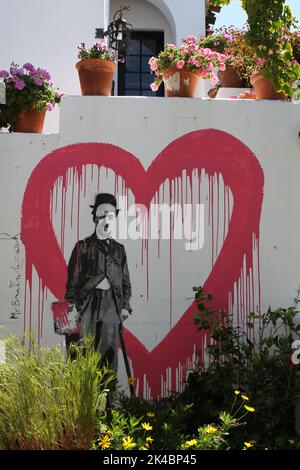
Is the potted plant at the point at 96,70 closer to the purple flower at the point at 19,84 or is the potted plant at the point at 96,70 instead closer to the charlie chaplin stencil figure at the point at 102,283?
the purple flower at the point at 19,84

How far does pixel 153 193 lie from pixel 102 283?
3.10ft

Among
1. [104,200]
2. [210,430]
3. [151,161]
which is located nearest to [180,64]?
[151,161]

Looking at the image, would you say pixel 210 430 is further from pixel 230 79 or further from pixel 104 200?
pixel 230 79

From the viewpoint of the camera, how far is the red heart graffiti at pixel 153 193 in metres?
5.00

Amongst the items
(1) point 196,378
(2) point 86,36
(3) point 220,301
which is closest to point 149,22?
(2) point 86,36

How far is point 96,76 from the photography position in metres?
5.28

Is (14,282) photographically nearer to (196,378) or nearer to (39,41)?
(196,378)

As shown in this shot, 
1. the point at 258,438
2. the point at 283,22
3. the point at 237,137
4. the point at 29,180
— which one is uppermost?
the point at 283,22

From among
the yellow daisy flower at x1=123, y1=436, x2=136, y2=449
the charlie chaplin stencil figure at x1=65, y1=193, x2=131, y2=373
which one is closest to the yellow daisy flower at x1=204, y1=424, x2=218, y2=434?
the yellow daisy flower at x1=123, y1=436, x2=136, y2=449

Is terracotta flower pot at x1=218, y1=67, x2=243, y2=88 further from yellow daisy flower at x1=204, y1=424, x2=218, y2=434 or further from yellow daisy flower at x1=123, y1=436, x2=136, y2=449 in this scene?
yellow daisy flower at x1=123, y1=436, x2=136, y2=449

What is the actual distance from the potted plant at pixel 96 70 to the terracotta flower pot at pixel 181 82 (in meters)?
0.57

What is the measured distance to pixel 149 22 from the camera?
841 cm

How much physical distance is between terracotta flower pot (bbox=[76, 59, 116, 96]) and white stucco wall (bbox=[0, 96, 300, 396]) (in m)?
0.14
